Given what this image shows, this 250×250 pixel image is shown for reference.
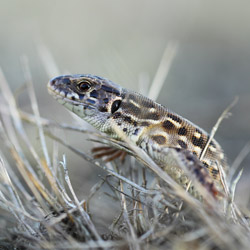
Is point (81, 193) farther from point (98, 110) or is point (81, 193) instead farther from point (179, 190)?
point (179, 190)

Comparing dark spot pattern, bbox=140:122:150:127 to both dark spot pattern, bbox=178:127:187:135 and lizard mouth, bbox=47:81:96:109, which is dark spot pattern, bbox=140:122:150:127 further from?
lizard mouth, bbox=47:81:96:109

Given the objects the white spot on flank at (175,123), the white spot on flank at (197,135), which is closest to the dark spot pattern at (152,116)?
the white spot on flank at (175,123)

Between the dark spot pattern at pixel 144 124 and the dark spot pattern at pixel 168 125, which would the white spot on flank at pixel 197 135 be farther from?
the dark spot pattern at pixel 144 124

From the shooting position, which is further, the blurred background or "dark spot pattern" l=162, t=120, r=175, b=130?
the blurred background

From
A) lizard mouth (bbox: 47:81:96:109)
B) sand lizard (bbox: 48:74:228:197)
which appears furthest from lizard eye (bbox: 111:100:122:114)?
lizard mouth (bbox: 47:81:96:109)

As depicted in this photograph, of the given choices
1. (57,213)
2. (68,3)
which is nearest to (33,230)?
(57,213)

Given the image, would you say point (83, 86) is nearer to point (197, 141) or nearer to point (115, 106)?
point (115, 106)
